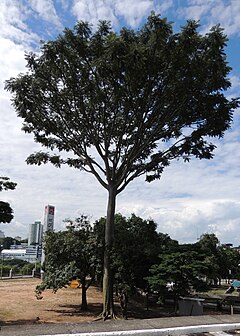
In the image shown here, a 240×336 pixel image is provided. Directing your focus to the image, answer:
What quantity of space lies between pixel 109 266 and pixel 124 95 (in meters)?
6.80

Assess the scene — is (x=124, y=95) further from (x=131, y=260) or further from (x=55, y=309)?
(x=55, y=309)

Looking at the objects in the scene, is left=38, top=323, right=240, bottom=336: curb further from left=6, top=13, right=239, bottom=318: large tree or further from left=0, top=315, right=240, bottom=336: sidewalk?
left=6, top=13, right=239, bottom=318: large tree

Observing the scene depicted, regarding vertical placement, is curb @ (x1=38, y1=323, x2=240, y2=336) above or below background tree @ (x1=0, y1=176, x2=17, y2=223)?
below

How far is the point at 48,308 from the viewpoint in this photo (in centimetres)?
1733

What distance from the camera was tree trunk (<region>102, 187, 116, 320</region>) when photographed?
44.7 feet

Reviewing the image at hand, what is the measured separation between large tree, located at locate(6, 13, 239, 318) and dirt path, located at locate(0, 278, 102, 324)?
2531mm

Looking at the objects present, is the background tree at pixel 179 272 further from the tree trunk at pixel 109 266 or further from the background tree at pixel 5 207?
the background tree at pixel 5 207

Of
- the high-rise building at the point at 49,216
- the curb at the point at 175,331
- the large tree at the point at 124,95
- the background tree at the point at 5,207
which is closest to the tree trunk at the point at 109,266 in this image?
the large tree at the point at 124,95

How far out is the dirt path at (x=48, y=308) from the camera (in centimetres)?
1421

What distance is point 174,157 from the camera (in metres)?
15.9

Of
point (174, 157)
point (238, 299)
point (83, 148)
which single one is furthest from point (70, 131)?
point (238, 299)

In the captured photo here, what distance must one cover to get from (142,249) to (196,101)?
651 cm

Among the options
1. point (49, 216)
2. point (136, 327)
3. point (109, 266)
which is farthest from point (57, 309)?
point (49, 216)

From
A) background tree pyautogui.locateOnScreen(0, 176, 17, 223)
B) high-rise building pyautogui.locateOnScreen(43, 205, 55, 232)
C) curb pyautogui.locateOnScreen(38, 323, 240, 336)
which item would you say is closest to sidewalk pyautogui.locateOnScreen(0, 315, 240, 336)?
curb pyautogui.locateOnScreen(38, 323, 240, 336)
